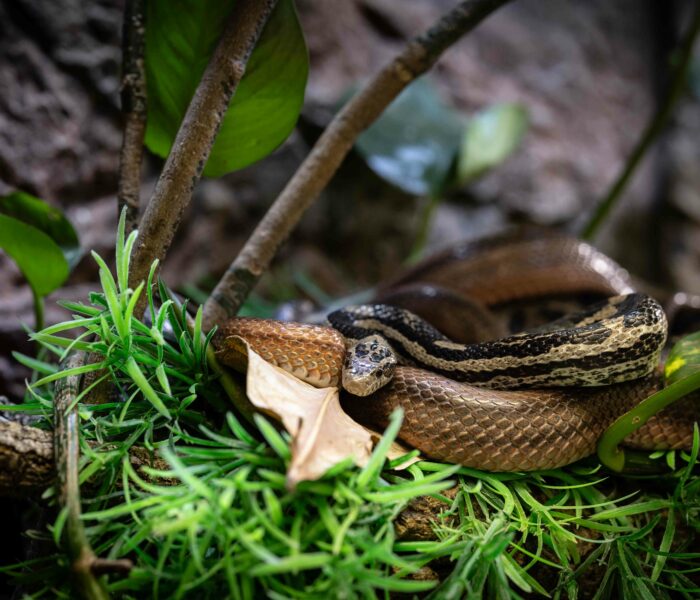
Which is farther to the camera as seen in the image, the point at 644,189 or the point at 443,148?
the point at 644,189

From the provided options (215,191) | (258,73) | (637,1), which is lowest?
(215,191)

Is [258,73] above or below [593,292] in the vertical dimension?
above

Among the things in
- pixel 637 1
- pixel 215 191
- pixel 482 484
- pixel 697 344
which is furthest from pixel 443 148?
pixel 637 1

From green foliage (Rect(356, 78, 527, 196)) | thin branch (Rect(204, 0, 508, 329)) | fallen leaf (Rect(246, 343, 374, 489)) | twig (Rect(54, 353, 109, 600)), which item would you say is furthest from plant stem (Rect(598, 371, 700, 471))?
green foliage (Rect(356, 78, 527, 196))

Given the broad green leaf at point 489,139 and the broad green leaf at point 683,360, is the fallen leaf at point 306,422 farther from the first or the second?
the broad green leaf at point 489,139

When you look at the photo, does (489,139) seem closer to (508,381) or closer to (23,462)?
(508,381)

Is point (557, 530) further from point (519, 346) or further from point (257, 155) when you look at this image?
point (257, 155)
